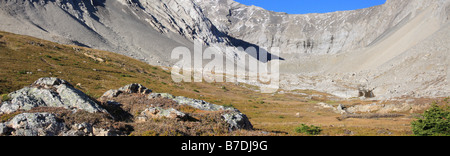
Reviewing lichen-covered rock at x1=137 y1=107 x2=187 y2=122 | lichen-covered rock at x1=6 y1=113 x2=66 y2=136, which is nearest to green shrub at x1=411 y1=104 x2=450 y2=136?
lichen-covered rock at x1=137 y1=107 x2=187 y2=122

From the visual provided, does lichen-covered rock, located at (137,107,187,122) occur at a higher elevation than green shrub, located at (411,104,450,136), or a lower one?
higher

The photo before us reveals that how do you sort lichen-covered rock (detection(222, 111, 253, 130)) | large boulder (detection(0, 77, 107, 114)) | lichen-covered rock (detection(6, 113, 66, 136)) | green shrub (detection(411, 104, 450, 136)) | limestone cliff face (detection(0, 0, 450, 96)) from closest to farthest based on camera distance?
lichen-covered rock (detection(6, 113, 66, 136)), large boulder (detection(0, 77, 107, 114)), green shrub (detection(411, 104, 450, 136)), lichen-covered rock (detection(222, 111, 253, 130)), limestone cliff face (detection(0, 0, 450, 96))

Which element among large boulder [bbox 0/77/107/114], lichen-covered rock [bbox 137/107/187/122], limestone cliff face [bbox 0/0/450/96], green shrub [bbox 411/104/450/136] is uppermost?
limestone cliff face [bbox 0/0/450/96]

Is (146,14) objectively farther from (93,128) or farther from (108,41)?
(93,128)

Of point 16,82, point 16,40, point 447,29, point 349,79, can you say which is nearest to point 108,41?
point 16,40

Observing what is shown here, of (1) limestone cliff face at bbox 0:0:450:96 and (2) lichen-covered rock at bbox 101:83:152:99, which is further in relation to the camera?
(1) limestone cliff face at bbox 0:0:450:96

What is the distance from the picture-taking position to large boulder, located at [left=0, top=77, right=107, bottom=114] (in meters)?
13.9

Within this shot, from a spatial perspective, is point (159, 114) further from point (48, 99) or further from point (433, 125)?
point (433, 125)

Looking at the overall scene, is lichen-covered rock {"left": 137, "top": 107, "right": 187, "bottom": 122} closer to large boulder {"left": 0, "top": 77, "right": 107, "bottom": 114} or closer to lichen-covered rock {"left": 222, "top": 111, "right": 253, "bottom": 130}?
large boulder {"left": 0, "top": 77, "right": 107, "bottom": 114}

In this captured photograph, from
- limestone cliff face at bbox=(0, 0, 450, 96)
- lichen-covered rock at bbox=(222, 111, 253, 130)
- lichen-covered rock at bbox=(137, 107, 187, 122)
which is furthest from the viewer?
limestone cliff face at bbox=(0, 0, 450, 96)

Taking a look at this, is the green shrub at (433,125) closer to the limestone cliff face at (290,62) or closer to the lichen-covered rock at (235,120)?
the lichen-covered rock at (235,120)

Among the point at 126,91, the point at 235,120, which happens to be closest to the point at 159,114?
the point at 235,120

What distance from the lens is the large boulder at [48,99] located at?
1388 centimetres
